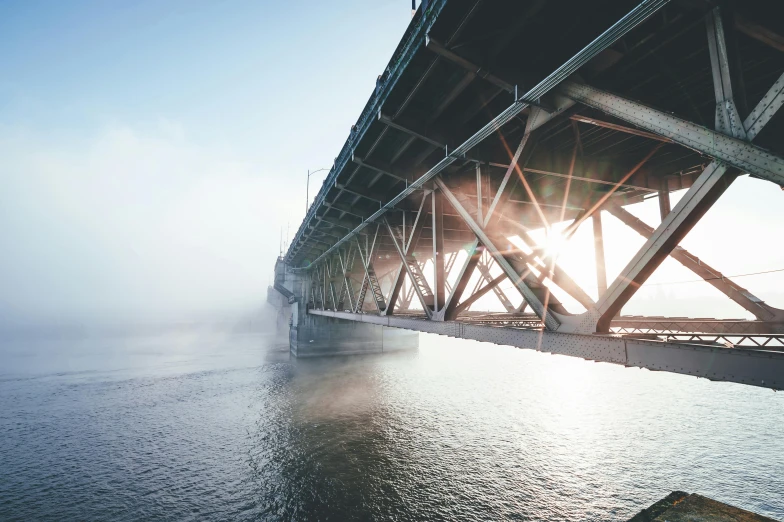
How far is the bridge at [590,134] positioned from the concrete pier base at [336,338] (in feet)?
93.1

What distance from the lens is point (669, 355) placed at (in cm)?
398

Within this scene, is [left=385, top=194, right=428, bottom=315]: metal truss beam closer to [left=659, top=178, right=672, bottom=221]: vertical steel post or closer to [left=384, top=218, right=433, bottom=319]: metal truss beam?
[left=384, top=218, right=433, bottom=319]: metal truss beam

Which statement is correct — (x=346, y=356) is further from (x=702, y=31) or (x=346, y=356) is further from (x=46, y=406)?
(x=702, y=31)

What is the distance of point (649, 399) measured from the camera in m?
24.0

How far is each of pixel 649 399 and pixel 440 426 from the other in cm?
1786

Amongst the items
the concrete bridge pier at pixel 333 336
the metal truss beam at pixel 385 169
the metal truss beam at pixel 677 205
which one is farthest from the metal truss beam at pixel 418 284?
the concrete bridge pier at pixel 333 336

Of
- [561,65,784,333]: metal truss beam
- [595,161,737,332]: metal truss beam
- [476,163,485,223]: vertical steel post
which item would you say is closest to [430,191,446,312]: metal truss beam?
[476,163,485,223]: vertical steel post

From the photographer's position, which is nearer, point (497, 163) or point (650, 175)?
point (497, 163)

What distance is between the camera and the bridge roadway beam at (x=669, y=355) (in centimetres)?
327

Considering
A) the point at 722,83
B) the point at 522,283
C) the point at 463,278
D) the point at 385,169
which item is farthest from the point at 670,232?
the point at 385,169

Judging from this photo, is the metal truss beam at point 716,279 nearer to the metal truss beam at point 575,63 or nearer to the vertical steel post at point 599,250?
the vertical steel post at point 599,250

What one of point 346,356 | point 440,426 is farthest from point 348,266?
point 346,356

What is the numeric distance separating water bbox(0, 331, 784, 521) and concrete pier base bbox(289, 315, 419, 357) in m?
9.24

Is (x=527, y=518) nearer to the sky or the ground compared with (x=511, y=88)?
nearer to the ground
